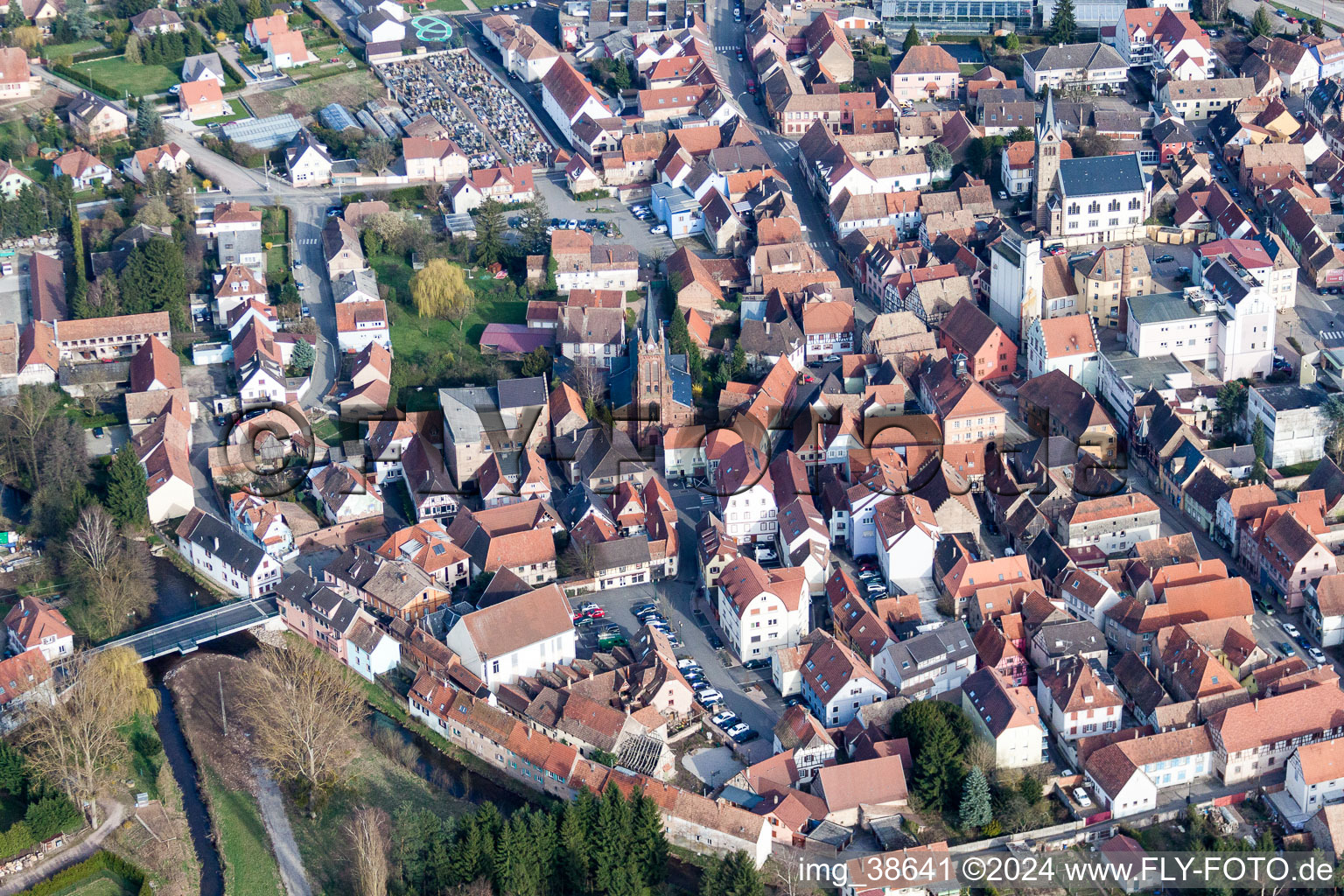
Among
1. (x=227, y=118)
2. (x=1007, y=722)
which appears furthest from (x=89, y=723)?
(x=227, y=118)

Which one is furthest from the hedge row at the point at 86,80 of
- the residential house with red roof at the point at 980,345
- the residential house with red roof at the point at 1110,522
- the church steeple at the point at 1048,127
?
the residential house with red roof at the point at 1110,522

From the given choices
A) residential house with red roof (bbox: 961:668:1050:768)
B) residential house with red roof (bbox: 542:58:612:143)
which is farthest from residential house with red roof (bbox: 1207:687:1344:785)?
residential house with red roof (bbox: 542:58:612:143)

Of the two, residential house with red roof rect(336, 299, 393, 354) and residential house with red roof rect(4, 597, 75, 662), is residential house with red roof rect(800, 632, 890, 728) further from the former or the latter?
residential house with red roof rect(336, 299, 393, 354)

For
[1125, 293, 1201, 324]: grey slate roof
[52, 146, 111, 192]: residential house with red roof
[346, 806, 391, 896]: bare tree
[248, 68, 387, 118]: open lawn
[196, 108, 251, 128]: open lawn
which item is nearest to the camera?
[346, 806, 391, 896]: bare tree

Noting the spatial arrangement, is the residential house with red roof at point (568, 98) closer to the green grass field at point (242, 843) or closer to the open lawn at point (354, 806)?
the open lawn at point (354, 806)

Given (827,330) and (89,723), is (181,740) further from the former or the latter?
(827,330)

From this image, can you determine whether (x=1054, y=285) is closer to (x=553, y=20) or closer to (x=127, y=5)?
(x=553, y=20)
